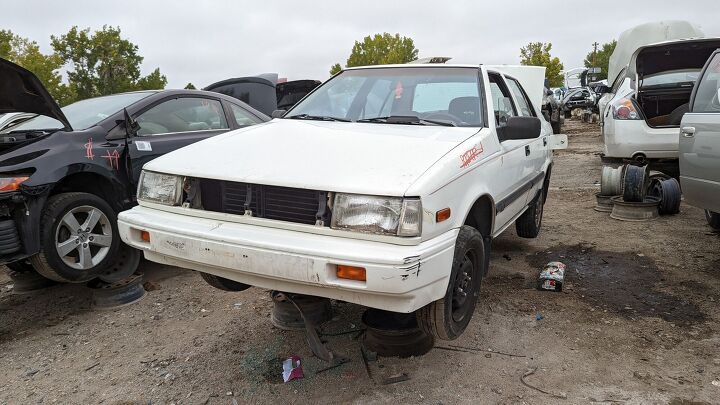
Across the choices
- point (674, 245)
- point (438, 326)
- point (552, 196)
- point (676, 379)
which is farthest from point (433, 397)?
point (552, 196)

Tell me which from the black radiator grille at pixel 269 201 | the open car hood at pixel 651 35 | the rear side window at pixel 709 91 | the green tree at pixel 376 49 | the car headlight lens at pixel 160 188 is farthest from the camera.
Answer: the green tree at pixel 376 49

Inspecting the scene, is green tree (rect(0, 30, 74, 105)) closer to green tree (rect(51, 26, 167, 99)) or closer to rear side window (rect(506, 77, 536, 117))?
green tree (rect(51, 26, 167, 99))

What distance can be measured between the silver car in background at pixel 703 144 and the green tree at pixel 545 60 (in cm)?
4628

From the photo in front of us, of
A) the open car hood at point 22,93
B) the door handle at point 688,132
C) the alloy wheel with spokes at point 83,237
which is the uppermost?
the open car hood at point 22,93

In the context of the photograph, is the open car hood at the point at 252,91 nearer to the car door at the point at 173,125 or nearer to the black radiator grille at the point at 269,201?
the car door at the point at 173,125

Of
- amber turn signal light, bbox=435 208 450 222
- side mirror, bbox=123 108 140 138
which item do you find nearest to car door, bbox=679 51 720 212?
amber turn signal light, bbox=435 208 450 222

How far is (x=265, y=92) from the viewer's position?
8.53 m

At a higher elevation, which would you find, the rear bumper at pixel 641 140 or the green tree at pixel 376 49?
the green tree at pixel 376 49

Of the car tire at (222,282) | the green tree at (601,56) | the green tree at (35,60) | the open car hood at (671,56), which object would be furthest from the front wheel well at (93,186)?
the green tree at (601,56)

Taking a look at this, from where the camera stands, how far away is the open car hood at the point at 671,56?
6.28 m

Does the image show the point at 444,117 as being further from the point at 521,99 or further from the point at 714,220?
the point at 714,220

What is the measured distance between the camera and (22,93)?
11.1 ft

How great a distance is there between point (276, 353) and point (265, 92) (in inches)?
245

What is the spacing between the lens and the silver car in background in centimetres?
376
